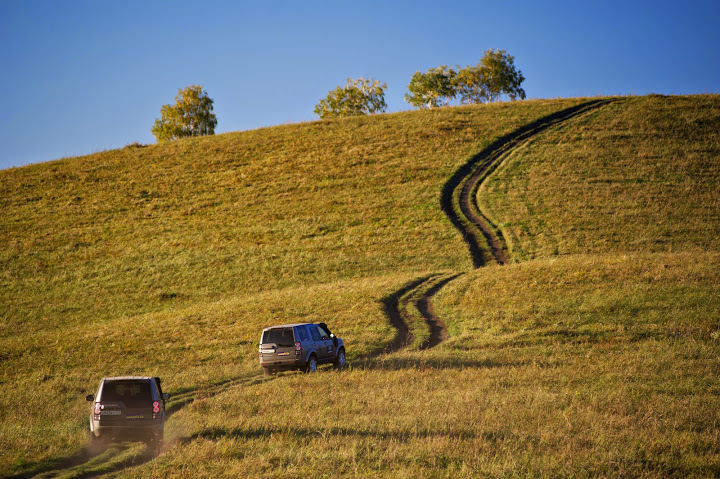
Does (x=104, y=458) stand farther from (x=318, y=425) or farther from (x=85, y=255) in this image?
(x=85, y=255)

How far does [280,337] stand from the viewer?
21266 millimetres

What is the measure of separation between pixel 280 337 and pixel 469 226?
3206 cm

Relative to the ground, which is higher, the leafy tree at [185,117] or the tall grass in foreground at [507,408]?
the leafy tree at [185,117]

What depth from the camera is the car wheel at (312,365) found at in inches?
842

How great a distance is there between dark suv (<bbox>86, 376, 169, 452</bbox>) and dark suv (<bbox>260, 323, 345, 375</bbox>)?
25.9ft

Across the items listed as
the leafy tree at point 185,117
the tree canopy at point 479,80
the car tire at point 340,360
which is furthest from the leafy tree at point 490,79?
the car tire at point 340,360

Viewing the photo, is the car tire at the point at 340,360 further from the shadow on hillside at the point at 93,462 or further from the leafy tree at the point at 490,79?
the leafy tree at the point at 490,79

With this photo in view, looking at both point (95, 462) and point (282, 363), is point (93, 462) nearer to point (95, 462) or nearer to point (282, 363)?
point (95, 462)

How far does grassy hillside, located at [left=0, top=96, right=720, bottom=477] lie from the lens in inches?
479

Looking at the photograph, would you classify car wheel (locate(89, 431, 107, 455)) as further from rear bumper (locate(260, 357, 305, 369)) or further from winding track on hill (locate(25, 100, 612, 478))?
rear bumper (locate(260, 357, 305, 369))

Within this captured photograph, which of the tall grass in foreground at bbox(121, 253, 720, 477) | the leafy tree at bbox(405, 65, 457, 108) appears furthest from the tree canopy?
the tall grass in foreground at bbox(121, 253, 720, 477)

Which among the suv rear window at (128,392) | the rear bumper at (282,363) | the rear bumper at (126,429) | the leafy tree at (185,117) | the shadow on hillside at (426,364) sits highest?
the leafy tree at (185,117)

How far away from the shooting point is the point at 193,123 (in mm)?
116625

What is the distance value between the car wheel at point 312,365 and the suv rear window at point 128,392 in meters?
8.66
